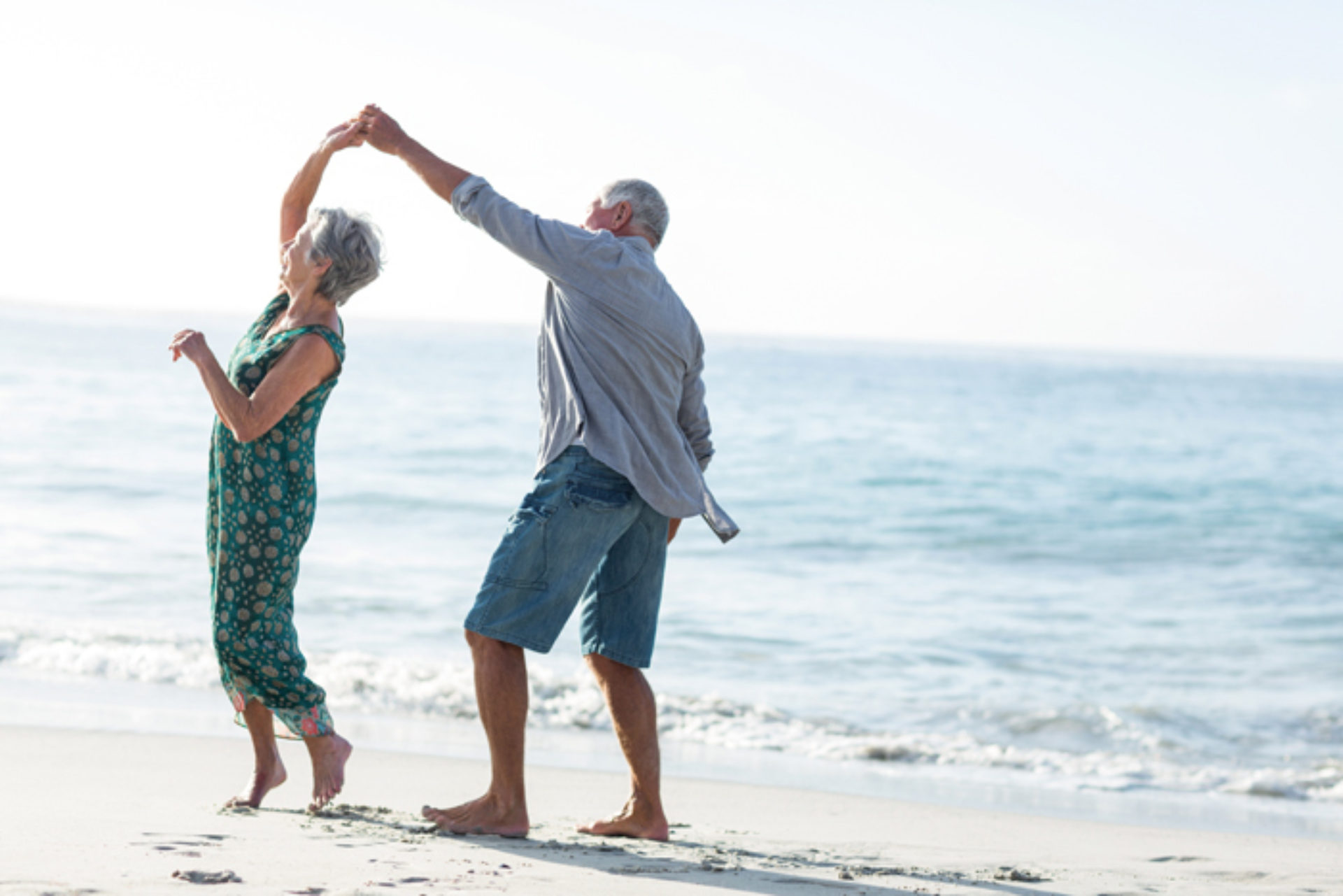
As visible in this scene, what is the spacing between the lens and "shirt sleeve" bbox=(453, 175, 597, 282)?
10.00 feet

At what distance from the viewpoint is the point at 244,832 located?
3023 mm

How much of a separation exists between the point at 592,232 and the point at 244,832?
5.39ft

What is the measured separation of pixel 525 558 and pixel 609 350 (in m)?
0.55

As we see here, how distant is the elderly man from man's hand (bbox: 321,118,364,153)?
1.2 inches

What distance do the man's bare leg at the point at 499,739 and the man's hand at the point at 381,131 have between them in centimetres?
121

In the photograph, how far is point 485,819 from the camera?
3209 millimetres

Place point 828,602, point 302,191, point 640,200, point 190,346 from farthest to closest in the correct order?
1. point 828,602
2. point 302,191
3. point 640,200
4. point 190,346

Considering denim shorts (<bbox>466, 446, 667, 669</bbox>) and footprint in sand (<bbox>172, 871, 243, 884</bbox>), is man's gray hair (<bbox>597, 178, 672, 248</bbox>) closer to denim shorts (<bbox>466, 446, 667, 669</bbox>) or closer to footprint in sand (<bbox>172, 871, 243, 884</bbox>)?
denim shorts (<bbox>466, 446, 667, 669</bbox>)

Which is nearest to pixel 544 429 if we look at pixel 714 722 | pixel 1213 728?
pixel 714 722

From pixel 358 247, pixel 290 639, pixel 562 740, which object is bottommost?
pixel 562 740

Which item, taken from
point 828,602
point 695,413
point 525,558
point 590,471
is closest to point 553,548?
point 525,558

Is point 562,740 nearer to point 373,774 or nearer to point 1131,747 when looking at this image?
Result: point 373,774

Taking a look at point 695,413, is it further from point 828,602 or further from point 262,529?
point 828,602

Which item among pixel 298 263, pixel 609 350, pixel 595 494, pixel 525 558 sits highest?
pixel 298 263
